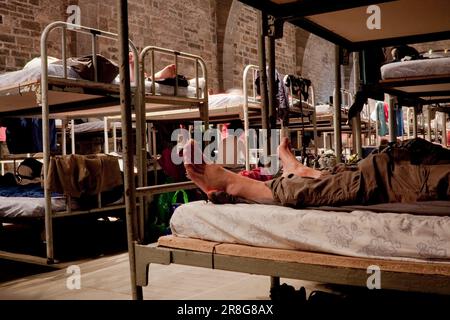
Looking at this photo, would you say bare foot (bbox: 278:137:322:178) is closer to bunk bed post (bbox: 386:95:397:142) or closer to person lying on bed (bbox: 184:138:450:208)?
person lying on bed (bbox: 184:138:450:208)

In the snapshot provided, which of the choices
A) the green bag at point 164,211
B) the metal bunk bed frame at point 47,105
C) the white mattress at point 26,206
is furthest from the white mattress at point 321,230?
the green bag at point 164,211

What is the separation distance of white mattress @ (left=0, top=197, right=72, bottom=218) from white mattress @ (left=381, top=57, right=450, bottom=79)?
273cm

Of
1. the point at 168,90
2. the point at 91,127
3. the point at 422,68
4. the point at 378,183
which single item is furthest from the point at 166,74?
the point at 91,127

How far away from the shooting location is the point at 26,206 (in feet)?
12.5

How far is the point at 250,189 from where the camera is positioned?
2.26 meters

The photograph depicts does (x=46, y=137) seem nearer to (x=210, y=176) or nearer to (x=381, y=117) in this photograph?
(x=210, y=176)

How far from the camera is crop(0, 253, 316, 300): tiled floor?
2.75 metres

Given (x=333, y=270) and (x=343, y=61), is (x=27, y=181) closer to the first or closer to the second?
(x=343, y=61)

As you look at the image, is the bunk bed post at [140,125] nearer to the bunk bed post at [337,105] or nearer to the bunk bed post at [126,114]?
the bunk bed post at [337,105]

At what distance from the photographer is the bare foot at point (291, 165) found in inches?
105

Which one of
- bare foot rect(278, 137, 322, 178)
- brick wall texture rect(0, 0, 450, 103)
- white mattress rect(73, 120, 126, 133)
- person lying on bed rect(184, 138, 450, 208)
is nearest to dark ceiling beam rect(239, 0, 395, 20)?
bare foot rect(278, 137, 322, 178)

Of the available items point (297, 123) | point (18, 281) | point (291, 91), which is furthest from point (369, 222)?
point (297, 123)

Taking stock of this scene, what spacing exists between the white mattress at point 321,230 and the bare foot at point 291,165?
633 millimetres
